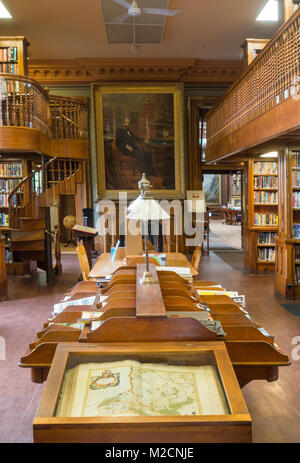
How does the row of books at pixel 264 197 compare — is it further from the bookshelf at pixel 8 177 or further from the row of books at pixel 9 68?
the row of books at pixel 9 68

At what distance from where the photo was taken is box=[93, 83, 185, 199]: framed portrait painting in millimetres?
11609

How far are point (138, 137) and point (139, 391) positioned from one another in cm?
1080

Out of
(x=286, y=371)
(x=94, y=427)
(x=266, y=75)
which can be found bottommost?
(x=286, y=371)

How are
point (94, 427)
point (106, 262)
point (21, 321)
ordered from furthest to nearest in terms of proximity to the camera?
point (21, 321) → point (106, 262) → point (94, 427)

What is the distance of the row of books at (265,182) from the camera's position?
351 inches

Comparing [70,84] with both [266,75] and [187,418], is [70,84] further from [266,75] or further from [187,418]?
[187,418]

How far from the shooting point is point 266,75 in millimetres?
5434

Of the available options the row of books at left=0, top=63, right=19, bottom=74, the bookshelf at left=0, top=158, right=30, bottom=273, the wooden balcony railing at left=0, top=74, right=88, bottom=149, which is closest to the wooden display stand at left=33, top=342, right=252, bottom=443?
the wooden balcony railing at left=0, top=74, right=88, bottom=149

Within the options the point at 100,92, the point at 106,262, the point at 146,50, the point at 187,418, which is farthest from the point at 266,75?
the point at 100,92

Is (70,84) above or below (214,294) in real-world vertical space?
above

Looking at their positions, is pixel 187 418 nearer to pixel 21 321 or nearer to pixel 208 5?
pixel 21 321

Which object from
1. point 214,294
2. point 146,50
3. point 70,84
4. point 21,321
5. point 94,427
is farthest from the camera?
point 70,84

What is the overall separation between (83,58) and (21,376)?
968 centimetres

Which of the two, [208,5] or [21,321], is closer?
[21,321]
